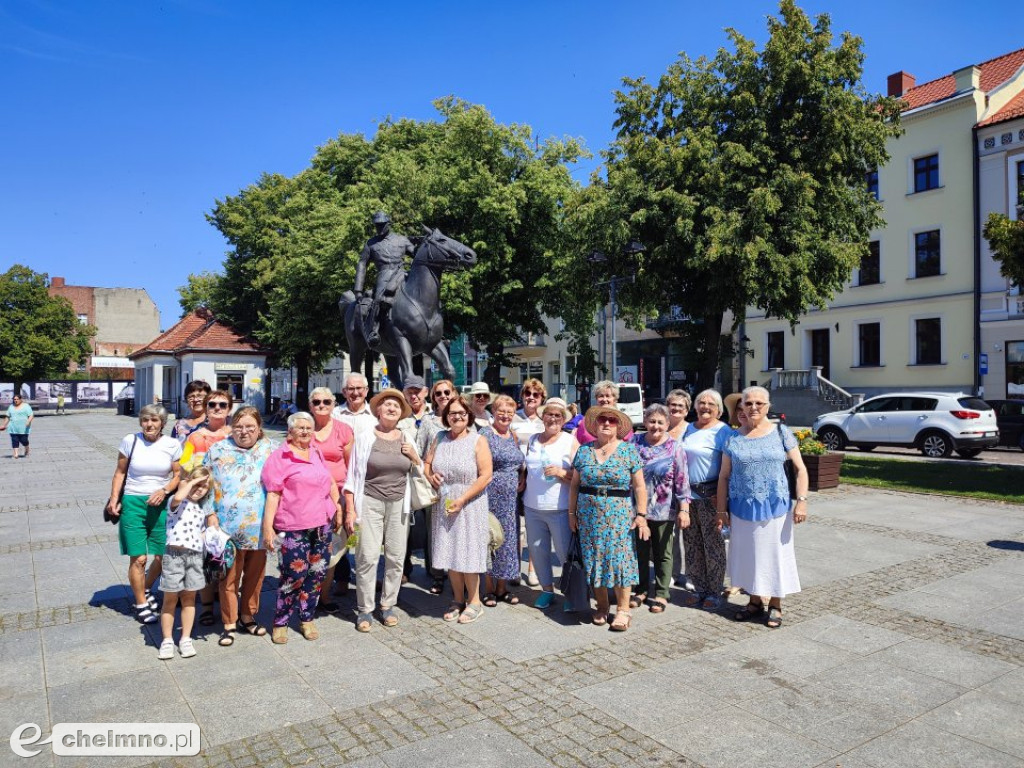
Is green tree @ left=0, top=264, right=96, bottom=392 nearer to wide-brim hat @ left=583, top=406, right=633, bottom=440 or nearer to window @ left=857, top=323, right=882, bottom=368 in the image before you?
window @ left=857, top=323, right=882, bottom=368

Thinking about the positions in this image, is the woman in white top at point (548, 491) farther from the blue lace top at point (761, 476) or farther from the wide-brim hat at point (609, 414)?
the blue lace top at point (761, 476)

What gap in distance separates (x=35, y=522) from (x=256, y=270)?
2908 centimetres

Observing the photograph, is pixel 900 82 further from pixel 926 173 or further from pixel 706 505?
pixel 706 505

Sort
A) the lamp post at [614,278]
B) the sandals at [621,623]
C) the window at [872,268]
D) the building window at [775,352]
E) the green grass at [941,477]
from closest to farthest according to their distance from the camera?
1. the sandals at [621,623]
2. the green grass at [941,477]
3. the lamp post at [614,278]
4. the window at [872,268]
5. the building window at [775,352]

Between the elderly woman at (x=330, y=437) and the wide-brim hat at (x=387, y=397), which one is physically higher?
the wide-brim hat at (x=387, y=397)

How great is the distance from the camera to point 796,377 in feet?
112

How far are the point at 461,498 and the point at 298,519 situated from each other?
120 centimetres

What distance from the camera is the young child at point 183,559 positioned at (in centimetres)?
496

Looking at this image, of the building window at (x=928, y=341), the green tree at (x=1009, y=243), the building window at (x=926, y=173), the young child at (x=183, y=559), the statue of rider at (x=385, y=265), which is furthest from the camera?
the building window at (x=926, y=173)

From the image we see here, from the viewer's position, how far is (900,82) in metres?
35.6

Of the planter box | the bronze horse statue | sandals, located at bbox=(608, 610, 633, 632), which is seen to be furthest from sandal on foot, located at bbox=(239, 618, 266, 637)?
the planter box

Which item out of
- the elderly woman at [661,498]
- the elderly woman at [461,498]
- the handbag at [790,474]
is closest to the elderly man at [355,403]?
the elderly woman at [461,498]

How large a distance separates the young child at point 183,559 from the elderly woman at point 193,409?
798 mm

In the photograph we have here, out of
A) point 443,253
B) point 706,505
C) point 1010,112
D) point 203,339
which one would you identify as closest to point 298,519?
point 706,505
